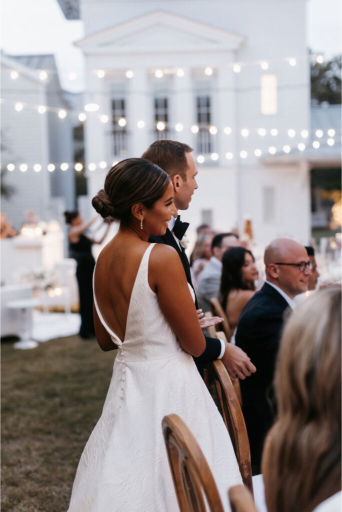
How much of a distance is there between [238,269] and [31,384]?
285 centimetres

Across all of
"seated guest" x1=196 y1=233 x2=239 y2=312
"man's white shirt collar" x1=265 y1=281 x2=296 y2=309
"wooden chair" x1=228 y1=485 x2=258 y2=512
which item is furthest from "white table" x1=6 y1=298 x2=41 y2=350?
"wooden chair" x1=228 y1=485 x2=258 y2=512

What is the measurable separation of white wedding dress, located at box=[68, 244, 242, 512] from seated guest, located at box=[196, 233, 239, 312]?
306 cm

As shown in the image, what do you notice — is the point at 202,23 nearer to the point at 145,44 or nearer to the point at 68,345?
the point at 145,44

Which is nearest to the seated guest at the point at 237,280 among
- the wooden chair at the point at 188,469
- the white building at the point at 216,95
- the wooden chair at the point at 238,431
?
the wooden chair at the point at 238,431

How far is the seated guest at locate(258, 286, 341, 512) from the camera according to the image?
2.95 feet

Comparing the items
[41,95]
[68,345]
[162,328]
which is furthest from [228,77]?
[162,328]

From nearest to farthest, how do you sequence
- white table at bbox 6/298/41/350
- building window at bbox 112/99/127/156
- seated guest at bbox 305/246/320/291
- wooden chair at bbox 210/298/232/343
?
wooden chair at bbox 210/298/232/343
seated guest at bbox 305/246/320/291
white table at bbox 6/298/41/350
building window at bbox 112/99/127/156

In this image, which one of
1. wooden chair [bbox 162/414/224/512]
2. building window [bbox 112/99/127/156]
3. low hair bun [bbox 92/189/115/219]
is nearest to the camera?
wooden chair [bbox 162/414/224/512]

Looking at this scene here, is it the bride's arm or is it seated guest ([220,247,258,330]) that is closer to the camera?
the bride's arm

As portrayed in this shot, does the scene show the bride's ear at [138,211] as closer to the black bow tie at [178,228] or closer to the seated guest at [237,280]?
the black bow tie at [178,228]

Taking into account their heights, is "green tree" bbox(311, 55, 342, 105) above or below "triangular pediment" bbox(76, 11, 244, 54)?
above

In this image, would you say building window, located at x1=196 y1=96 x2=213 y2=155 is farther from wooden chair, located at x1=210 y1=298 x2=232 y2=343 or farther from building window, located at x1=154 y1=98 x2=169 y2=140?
wooden chair, located at x1=210 y1=298 x2=232 y2=343

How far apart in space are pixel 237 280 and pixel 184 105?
1093cm

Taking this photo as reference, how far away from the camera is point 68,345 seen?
6.88 metres
